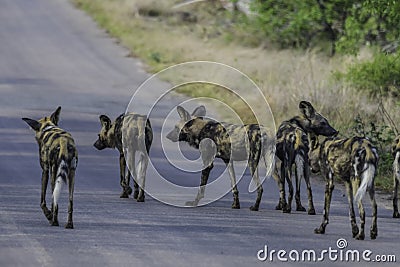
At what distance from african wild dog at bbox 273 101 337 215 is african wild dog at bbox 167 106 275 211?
16 cm

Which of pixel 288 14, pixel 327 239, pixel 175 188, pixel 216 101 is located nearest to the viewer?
pixel 327 239

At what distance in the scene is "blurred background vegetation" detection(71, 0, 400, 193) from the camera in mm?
18109

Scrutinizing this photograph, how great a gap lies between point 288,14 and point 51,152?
598 inches

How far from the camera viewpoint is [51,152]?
35.0 feet

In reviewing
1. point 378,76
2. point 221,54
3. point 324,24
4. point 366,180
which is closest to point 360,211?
point 366,180

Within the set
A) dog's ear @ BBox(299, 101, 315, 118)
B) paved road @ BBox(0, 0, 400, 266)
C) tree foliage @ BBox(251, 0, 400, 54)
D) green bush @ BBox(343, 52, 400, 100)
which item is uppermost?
tree foliage @ BBox(251, 0, 400, 54)

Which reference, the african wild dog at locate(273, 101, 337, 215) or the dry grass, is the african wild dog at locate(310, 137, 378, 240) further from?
the dry grass

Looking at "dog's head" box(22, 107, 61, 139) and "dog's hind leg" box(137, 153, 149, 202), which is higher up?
"dog's head" box(22, 107, 61, 139)

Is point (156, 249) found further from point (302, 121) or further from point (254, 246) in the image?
point (302, 121)

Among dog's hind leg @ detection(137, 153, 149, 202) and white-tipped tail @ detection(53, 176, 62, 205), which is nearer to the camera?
white-tipped tail @ detection(53, 176, 62, 205)

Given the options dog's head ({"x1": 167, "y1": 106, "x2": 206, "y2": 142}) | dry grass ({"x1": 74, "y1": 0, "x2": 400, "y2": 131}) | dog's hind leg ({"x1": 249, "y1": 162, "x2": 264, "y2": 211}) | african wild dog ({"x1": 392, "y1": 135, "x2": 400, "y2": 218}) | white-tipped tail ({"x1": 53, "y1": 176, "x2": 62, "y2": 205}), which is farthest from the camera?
dry grass ({"x1": 74, "y1": 0, "x2": 400, "y2": 131})

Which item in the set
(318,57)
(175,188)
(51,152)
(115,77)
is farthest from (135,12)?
(51,152)

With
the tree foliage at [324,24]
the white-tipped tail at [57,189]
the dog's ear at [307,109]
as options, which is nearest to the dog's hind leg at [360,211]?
the dog's ear at [307,109]

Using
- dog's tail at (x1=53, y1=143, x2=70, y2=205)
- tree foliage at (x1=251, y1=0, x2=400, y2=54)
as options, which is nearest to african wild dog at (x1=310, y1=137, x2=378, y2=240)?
dog's tail at (x1=53, y1=143, x2=70, y2=205)
